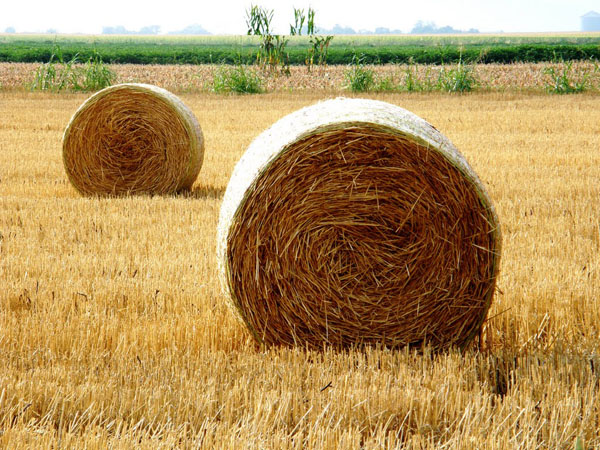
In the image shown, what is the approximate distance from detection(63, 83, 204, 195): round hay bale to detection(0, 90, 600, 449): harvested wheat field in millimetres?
1065

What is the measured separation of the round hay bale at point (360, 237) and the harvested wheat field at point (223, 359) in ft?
0.70

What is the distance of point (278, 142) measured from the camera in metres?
3.97

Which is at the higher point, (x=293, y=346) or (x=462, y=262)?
(x=462, y=262)

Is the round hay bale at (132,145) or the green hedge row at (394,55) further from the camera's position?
the green hedge row at (394,55)

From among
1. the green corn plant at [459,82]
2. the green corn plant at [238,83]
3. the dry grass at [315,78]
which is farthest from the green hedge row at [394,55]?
the green corn plant at [459,82]

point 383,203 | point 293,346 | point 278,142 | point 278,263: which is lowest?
point 293,346

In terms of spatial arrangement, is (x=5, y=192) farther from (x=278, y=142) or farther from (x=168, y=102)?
(x=278, y=142)

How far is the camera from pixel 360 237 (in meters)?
3.99

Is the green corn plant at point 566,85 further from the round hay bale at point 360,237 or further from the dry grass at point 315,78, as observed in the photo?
the round hay bale at point 360,237

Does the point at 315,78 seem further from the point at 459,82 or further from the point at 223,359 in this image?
the point at 223,359

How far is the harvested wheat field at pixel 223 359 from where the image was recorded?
119 inches

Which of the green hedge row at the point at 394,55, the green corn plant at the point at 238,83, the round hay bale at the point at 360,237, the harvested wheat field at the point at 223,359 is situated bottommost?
the harvested wheat field at the point at 223,359

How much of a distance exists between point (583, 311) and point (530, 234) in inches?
84.7

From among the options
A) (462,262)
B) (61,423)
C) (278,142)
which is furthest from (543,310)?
(61,423)
